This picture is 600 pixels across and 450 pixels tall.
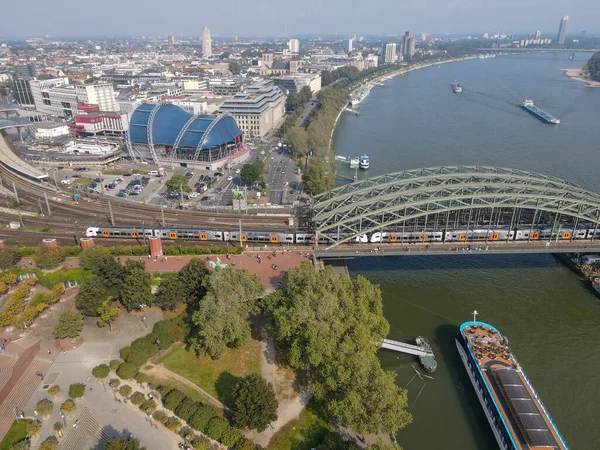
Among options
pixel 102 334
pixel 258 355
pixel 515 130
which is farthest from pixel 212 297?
pixel 515 130

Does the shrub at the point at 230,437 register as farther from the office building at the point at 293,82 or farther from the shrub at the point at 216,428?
the office building at the point at 293,82

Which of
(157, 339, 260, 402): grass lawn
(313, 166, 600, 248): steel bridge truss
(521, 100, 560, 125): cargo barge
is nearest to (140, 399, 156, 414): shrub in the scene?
(157, 339, 260, 402): grass lawn

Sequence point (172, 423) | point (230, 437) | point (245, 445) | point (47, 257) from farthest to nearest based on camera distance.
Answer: point (47, 257) < point (172, 423) < point (230, 437) < point (245, 445)

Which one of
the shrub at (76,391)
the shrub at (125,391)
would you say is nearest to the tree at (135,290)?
the shrub at (76,391)

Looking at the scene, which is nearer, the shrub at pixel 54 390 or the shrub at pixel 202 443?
the shrub at pixel 202 443

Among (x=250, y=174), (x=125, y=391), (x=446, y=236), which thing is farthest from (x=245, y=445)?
(x=250, y=174)

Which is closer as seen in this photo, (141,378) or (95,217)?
(141,378)

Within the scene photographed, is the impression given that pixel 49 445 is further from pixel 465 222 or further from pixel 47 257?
pixel 465 222
